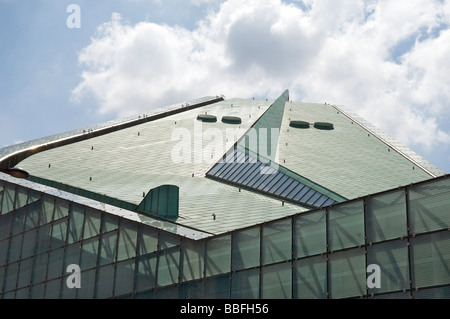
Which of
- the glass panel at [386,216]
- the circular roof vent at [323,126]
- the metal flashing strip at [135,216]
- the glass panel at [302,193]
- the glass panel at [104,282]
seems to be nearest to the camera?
the glass panel at [386,216]

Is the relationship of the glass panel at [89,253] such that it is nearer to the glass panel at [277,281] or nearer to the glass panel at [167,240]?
the glass panel at [167,240]

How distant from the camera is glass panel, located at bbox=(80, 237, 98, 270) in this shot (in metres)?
41.2

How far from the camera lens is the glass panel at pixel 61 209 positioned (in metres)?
44.6

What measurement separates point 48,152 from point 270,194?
26.4 metres

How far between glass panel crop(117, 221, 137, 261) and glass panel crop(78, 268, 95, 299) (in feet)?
8.49

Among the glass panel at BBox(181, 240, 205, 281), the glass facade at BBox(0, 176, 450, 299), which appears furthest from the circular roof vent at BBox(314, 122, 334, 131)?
the glass panel at BBox(181, 240, 205, 281)

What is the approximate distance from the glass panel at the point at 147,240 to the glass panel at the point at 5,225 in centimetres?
1608

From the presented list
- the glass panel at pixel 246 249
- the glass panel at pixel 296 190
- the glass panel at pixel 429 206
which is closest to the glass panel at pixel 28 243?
the glass panel at pixel 246 249

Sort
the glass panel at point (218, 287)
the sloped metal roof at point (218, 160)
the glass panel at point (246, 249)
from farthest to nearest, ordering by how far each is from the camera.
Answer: the sloped metal roof at point (218, 160) → the glass panel at point (218, 287) → the glass panel at point (246, 249)

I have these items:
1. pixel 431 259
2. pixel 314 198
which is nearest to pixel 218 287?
pixel 431 259

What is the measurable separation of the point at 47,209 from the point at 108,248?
826 centimetres

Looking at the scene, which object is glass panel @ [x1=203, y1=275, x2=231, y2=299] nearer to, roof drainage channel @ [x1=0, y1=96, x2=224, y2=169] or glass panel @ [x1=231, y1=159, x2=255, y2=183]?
glass panel @ [x1=231, y1=159, x2=255, y2=183]
